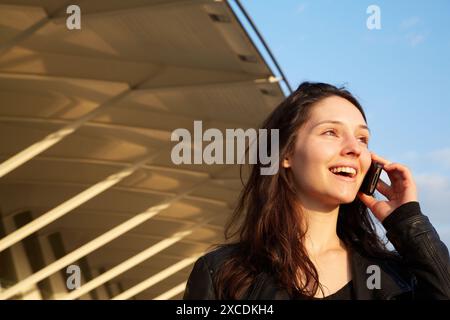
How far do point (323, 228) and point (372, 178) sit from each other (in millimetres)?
287

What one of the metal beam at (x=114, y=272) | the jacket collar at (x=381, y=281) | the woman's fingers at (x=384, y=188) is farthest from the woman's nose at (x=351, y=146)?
the metal beam at (x=114, y=272)

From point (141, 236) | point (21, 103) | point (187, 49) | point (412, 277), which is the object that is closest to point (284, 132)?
point (412, 277)

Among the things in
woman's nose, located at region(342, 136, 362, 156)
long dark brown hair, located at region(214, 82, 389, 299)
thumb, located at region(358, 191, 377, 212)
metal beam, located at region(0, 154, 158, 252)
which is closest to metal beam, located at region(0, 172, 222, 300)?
metal beam, located at region(0, 154, 158, 252)

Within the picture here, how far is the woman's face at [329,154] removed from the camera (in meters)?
3.34

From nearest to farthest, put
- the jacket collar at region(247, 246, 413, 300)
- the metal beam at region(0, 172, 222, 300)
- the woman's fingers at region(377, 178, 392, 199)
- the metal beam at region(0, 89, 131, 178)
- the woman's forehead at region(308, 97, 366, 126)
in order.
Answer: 1. the jacket collar at region(247, 246, 413, 300)
2. the woman's forehead at region(308, 97, 366, 126)
3. the woman's fingers at region(377, 178, 392, 199)
4. the metal beam at region(0, 89, 131, 178)
5. the metal beam at region(0, 172, 222, 300)

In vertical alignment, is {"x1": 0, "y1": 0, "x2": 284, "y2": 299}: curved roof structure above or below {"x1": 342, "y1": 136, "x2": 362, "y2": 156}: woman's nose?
above

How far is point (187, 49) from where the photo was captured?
1797 centimetres

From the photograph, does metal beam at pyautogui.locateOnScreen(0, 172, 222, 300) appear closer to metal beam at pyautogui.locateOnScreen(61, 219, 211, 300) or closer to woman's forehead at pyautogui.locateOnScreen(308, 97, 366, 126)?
metal beam at pyautogui.locateOnScreen(61, 219, 211, 300)

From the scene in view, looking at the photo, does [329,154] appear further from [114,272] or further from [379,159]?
[114,272]

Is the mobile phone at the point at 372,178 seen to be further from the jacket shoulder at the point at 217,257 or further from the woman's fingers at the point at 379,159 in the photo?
the jacket shoulder at the point at 217,257

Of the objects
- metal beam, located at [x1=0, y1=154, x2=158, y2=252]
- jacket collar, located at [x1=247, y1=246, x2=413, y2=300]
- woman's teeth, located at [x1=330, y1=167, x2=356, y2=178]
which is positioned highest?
metal beam, located at [x1=0, y1=154, x2=158, y2=252]

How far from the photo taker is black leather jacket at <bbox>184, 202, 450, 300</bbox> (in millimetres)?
3129

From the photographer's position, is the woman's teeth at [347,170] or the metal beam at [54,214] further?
the metal beam at [54,214]

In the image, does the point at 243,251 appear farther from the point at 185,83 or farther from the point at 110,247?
the point at 110,247
